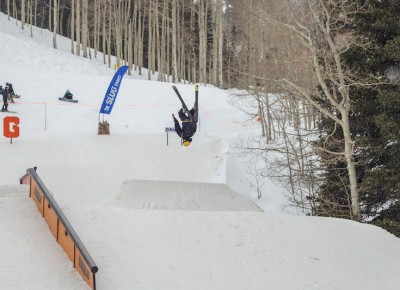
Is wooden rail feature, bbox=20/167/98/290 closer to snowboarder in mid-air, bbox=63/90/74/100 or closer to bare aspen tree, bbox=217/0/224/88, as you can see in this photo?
snowboarder in mid-air, bbox=63/90/74/100

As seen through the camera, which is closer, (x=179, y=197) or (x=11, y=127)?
(x=179, y=197)

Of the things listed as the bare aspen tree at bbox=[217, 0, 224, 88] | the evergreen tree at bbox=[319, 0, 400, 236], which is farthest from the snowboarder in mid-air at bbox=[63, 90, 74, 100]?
the evergreen tree at bbox=[319, 0, 400, 236]

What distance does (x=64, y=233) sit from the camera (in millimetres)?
5406

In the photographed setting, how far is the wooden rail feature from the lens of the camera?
187 inches

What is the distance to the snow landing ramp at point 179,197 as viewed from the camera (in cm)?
1070

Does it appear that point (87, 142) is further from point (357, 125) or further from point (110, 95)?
point (357, 125)

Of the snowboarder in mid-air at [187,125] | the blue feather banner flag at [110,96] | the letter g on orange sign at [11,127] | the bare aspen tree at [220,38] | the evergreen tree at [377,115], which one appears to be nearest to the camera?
the evergreen tree at [377,115]

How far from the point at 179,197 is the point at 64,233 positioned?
6231mm

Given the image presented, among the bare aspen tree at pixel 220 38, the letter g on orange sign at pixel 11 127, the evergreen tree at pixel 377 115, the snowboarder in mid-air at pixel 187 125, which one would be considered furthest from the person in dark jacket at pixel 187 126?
the bare aspen tree at pixel 220 38

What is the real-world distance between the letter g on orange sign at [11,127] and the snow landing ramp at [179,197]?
7.44 meters

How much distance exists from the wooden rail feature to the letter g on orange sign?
10.7m

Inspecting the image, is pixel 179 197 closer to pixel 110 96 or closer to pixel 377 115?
pixel 377 115

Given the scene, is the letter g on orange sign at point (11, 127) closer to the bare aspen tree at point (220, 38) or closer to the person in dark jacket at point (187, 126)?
the person in dark jacket at point (187, 126)

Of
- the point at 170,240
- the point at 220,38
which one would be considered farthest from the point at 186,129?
the point at 220,38
